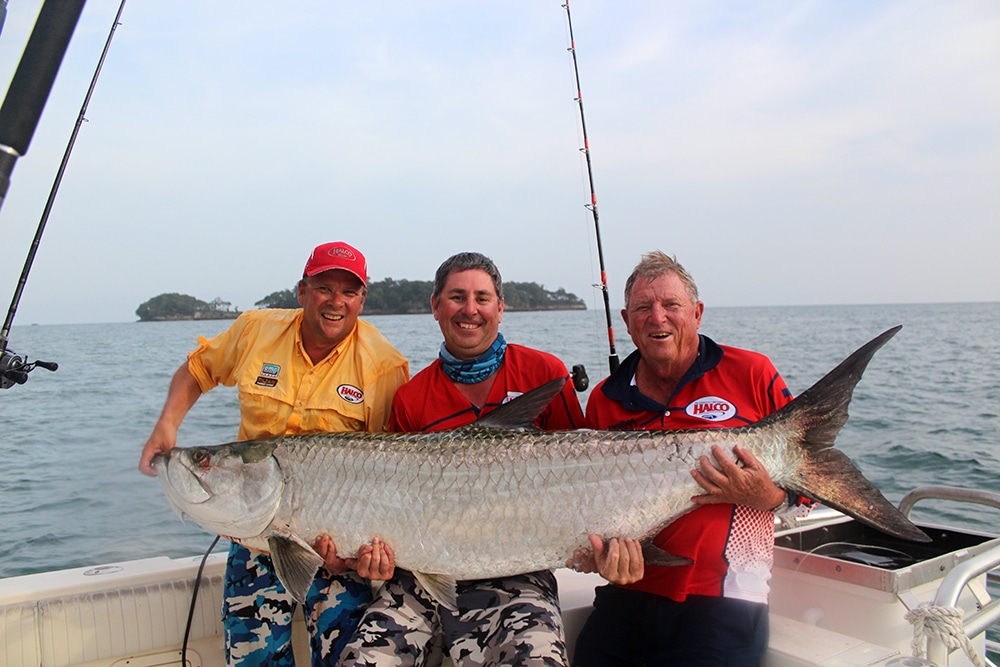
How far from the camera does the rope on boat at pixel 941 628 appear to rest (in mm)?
2697

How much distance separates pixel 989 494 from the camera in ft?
11.5

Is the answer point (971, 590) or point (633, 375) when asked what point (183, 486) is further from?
point (971, 590)

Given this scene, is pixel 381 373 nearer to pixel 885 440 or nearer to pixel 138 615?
pixel 138 615

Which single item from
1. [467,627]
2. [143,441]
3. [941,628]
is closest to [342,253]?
[467,627]

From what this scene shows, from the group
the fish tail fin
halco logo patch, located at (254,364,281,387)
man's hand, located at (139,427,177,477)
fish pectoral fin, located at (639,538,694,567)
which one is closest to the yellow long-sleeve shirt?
halco logo patch, located at (254,364,281,387)

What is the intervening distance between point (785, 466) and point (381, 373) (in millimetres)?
2122

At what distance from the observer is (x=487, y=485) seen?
10.5 feet

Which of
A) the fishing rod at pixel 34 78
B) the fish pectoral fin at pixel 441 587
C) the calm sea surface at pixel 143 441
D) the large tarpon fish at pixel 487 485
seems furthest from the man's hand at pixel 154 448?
the calm sea surface at pixel 143 441

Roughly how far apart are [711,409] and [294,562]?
6.62 feet

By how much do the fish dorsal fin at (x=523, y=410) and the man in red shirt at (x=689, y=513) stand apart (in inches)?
15.9

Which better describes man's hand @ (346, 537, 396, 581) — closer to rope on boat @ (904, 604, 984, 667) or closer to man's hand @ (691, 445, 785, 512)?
man's hand @ (691, 445, 785, 512)

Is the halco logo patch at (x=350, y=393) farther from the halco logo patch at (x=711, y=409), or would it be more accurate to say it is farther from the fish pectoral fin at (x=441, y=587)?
the halco logo patch at (x=711, y=409)

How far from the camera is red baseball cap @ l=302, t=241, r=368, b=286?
12.6 ft

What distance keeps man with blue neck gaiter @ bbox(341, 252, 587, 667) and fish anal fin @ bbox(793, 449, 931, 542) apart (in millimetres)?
1146
